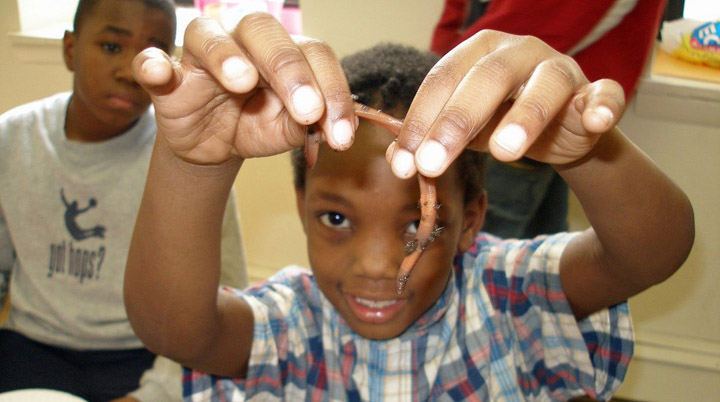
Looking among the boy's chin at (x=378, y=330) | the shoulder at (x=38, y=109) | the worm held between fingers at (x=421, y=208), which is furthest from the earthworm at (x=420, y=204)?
the shoulder at (x=38, y=109)

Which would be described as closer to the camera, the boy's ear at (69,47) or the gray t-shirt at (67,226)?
the gray t-shirt at (67,226)

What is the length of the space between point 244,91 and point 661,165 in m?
1.35

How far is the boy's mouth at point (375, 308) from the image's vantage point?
879 mm

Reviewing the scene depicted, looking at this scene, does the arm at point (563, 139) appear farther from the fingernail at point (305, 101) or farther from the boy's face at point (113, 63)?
the boy's face at point (113, 63)

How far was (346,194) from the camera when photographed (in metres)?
0.83

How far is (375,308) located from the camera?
→ 88cm

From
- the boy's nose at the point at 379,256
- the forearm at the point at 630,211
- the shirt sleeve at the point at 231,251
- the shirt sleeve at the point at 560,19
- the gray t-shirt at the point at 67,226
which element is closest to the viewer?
the forearm at the point at 630,211

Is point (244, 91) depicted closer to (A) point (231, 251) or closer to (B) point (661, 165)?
(A) point (231, 251)

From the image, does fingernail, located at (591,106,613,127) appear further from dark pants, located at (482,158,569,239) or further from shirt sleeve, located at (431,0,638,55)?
dark pants, located at (482,158,569,239)

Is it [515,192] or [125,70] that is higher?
[125,70]

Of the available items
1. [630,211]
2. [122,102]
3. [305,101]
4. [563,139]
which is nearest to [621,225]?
[630,211]

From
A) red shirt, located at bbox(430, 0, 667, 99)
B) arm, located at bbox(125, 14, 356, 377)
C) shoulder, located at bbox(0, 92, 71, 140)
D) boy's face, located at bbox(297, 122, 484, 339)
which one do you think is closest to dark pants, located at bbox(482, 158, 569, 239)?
red shirt, located at bbox(430, 0, 667, 99)

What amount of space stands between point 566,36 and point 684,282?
0.87 metres

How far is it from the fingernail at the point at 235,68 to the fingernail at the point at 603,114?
0.28 meters
